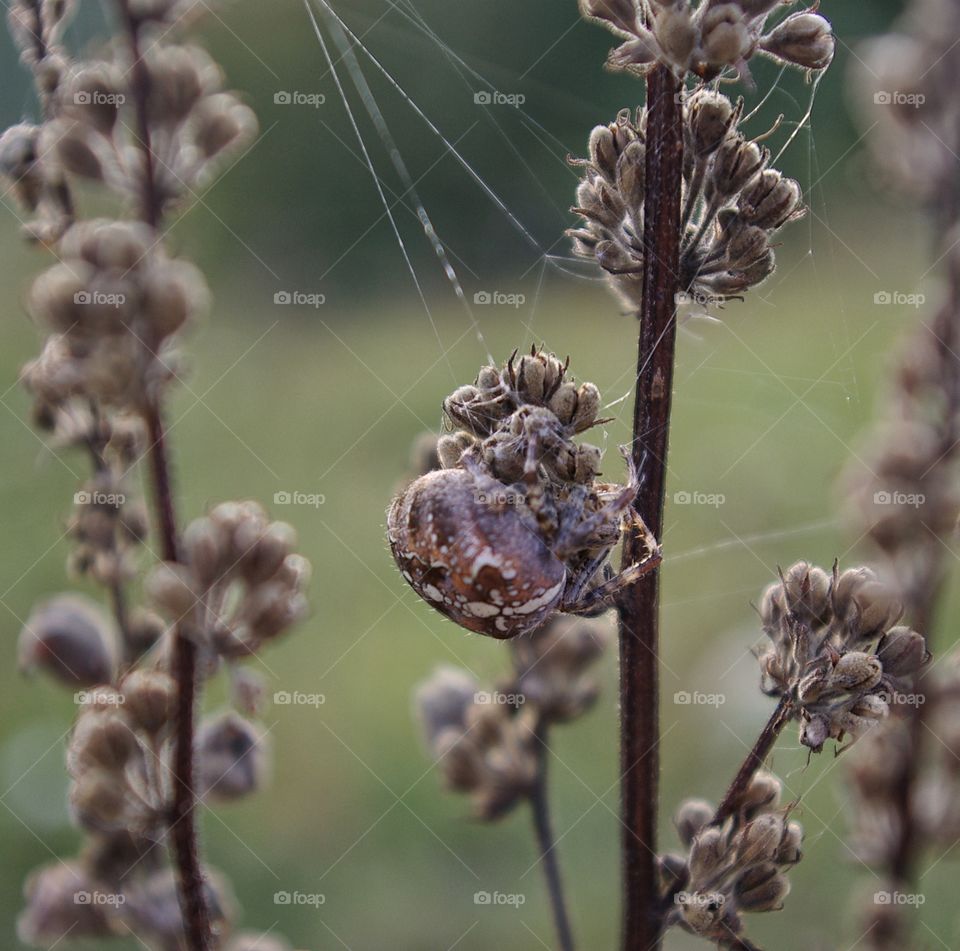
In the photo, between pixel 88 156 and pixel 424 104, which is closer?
pixel 88 156

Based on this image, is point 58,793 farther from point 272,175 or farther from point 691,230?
point 272,175

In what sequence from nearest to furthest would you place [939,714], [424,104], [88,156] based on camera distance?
[88,156], [939,714], [424,104]

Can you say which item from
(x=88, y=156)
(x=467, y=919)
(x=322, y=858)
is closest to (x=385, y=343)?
(x=322, y=858)

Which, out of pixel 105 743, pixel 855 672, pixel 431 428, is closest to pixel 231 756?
pixel 105 743
